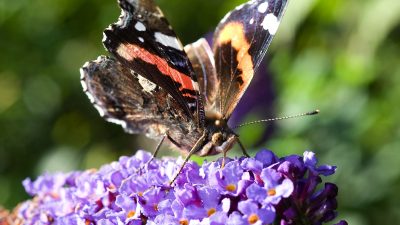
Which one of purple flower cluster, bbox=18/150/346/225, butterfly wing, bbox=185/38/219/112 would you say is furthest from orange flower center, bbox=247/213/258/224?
butterfly wing, bbox=185/38/219/112

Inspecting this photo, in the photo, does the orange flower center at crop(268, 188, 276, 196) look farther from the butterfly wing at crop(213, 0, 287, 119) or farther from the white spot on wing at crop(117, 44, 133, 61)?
the white spot on wing at crop(117, 44, 133, 61)

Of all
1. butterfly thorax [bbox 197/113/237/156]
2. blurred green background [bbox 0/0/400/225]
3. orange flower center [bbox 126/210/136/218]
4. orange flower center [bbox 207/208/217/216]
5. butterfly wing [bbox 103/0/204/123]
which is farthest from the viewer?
blurred green background [bbox 0/0/400/225]

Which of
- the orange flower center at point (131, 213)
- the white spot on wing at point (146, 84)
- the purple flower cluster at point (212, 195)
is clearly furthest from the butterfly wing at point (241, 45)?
the orange flower center at point (131, 213)

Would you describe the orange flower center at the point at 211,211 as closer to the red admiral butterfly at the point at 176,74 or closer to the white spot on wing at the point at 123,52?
the red admiral butterfly at the point at 176,74

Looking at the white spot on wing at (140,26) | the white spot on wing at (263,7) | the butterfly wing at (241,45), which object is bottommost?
the butterfly wing at (241,45)

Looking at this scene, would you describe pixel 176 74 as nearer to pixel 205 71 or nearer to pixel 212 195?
pixel 205 71

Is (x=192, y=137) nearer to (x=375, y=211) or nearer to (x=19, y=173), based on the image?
(x=375, y=211)
